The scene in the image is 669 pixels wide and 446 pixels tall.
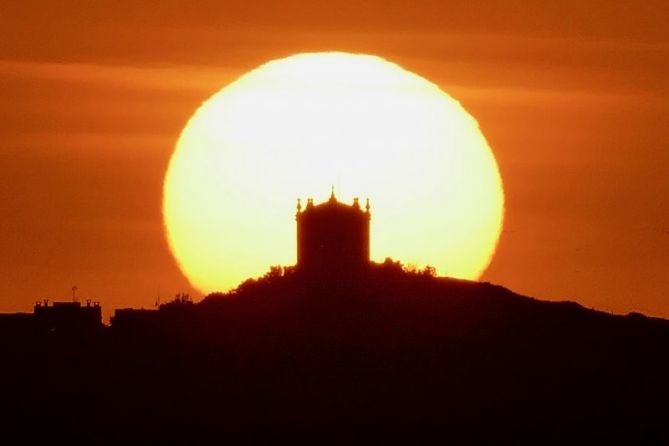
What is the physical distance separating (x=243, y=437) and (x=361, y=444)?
21.4 ft

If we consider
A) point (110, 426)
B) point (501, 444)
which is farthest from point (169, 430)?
point (501, 444)

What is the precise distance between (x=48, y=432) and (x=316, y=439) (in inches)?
534

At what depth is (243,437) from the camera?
196m

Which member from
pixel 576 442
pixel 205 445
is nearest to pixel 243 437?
pixel 205 445

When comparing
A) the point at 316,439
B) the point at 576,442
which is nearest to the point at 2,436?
the point at 316,439

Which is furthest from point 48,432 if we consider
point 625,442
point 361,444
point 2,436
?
point 625,442

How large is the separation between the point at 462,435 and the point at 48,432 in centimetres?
2106

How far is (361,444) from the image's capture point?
634ft

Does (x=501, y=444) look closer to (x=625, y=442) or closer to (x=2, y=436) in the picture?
(x=625, y=442)

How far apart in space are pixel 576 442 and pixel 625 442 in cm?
255

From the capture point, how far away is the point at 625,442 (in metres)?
197

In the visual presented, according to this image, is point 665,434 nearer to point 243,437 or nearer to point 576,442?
point 576,442

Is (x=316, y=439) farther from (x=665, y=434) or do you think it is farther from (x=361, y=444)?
(x=665, y=434)

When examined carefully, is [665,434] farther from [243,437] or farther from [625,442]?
[243,437]
